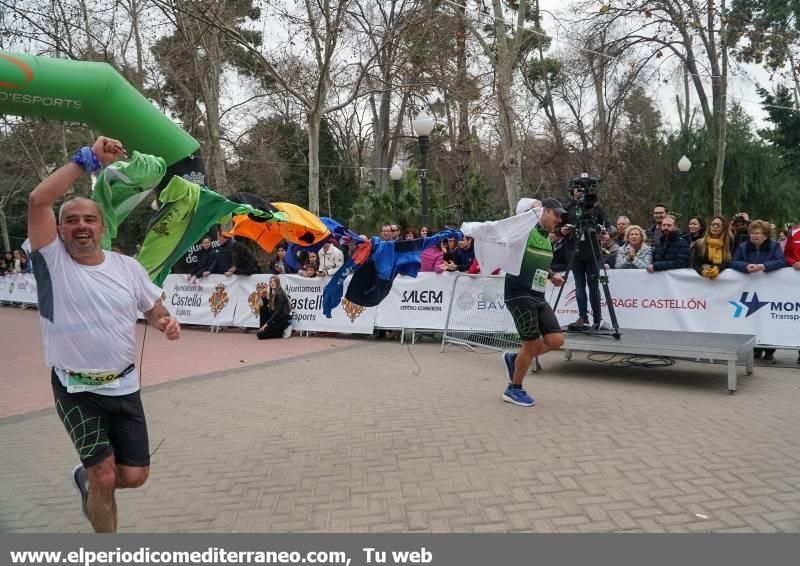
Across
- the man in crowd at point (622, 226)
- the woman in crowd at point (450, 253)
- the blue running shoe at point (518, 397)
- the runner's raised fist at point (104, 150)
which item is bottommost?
→ the blue running shoe at point (518, 397)

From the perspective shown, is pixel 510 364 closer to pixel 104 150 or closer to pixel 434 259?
pixel 434 259

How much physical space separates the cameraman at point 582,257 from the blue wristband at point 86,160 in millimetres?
5688

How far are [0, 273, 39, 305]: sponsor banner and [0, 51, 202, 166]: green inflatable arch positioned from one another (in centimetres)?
1826

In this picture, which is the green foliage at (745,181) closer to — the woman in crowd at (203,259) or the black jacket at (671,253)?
the black jacket at (671,253)

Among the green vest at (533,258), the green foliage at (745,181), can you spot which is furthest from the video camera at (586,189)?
the green foliage at (745,181)

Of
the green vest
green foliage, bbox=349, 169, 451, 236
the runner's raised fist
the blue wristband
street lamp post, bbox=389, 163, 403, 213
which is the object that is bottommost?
the green vest

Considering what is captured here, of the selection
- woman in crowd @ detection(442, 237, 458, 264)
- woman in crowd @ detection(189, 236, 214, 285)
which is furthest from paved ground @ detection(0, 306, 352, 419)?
woman in crowd @ detection(442, 237, 458, 264)

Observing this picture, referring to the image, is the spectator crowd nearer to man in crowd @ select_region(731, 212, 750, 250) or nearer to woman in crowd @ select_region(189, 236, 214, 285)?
man in crowd @ select_region(731, 212, 750, 250)

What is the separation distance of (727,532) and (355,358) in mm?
6472

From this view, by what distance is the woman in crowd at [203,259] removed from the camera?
13.3m

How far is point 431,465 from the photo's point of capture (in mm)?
4348

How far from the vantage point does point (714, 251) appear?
26.9ft

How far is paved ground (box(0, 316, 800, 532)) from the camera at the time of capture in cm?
349
